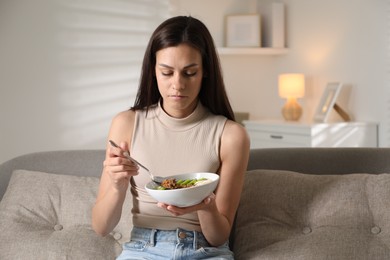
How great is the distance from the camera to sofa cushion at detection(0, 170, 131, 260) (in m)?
2.09

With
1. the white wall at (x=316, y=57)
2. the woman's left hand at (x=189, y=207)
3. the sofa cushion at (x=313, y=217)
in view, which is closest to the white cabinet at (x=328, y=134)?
the white wall at (x=316, y=57)

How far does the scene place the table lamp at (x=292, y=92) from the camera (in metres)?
5.07

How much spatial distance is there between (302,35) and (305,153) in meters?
3.15

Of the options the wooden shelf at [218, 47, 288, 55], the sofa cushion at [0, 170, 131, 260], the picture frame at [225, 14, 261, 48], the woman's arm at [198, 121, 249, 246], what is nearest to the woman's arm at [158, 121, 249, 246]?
the woman's arm at [198, 121, 249, 246]

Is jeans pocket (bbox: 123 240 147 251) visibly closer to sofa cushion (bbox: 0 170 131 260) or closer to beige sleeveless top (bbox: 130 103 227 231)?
beige sleeveless top (bbox: 130 103 227 231)

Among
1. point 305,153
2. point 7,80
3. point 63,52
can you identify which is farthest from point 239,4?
point 305,153

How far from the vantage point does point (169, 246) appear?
70.7 inches

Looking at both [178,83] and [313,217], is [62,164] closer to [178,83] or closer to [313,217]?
[178,83]

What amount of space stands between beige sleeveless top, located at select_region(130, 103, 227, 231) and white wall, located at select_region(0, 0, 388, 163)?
2.82 m

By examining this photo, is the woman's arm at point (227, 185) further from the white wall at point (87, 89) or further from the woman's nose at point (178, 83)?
the white wall at point (87, 89)

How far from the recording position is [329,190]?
2152mm

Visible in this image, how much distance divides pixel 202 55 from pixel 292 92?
327 cm

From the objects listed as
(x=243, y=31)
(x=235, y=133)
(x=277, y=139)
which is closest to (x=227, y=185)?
(x=235, y=133)

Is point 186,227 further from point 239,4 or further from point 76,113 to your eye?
point 239,4
